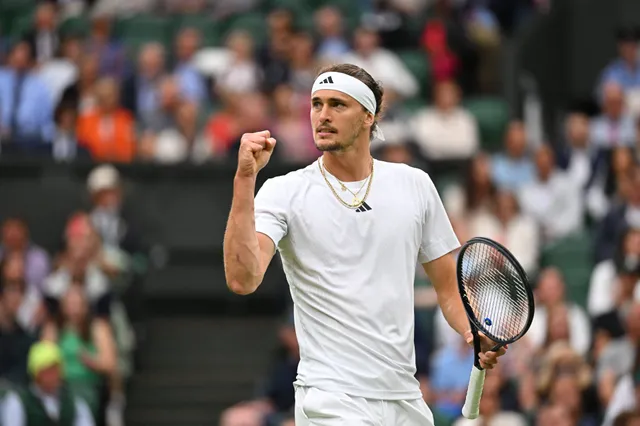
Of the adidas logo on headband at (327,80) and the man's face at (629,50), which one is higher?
the man's face at (629,50)

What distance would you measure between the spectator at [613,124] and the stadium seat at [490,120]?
107cm

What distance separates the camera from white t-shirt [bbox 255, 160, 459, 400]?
6.30 m

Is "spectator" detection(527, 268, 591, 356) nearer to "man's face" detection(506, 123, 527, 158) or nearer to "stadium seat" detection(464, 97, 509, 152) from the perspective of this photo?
"man's face" detection(506, 123, 527, 158)

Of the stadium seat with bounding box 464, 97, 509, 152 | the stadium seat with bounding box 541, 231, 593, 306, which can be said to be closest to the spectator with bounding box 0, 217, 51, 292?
the stadium seat with bounding box 541, 231, 593, 306

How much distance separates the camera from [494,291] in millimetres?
6500

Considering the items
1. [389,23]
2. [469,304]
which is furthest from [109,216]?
[469,304]

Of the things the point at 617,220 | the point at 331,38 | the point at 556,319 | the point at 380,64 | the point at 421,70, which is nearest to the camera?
the point at 556,319

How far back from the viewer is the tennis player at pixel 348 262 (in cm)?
627

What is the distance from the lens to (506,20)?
18422 mm

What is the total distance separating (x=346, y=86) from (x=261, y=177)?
24.9 feet

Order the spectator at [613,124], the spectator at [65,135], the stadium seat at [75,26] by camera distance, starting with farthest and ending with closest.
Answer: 1. the stadium seat at [75,26]
2. the spectator at [65,135]
3. the spectator at [613,124]

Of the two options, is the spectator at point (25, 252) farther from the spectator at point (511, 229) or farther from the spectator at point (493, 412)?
the spectator at point (493, 412)

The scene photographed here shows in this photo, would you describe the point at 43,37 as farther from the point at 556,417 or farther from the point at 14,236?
the point at 556,417

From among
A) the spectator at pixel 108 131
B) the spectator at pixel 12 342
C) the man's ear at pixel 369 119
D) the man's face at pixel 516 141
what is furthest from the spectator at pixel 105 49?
the man's ear at pixel 369 119
